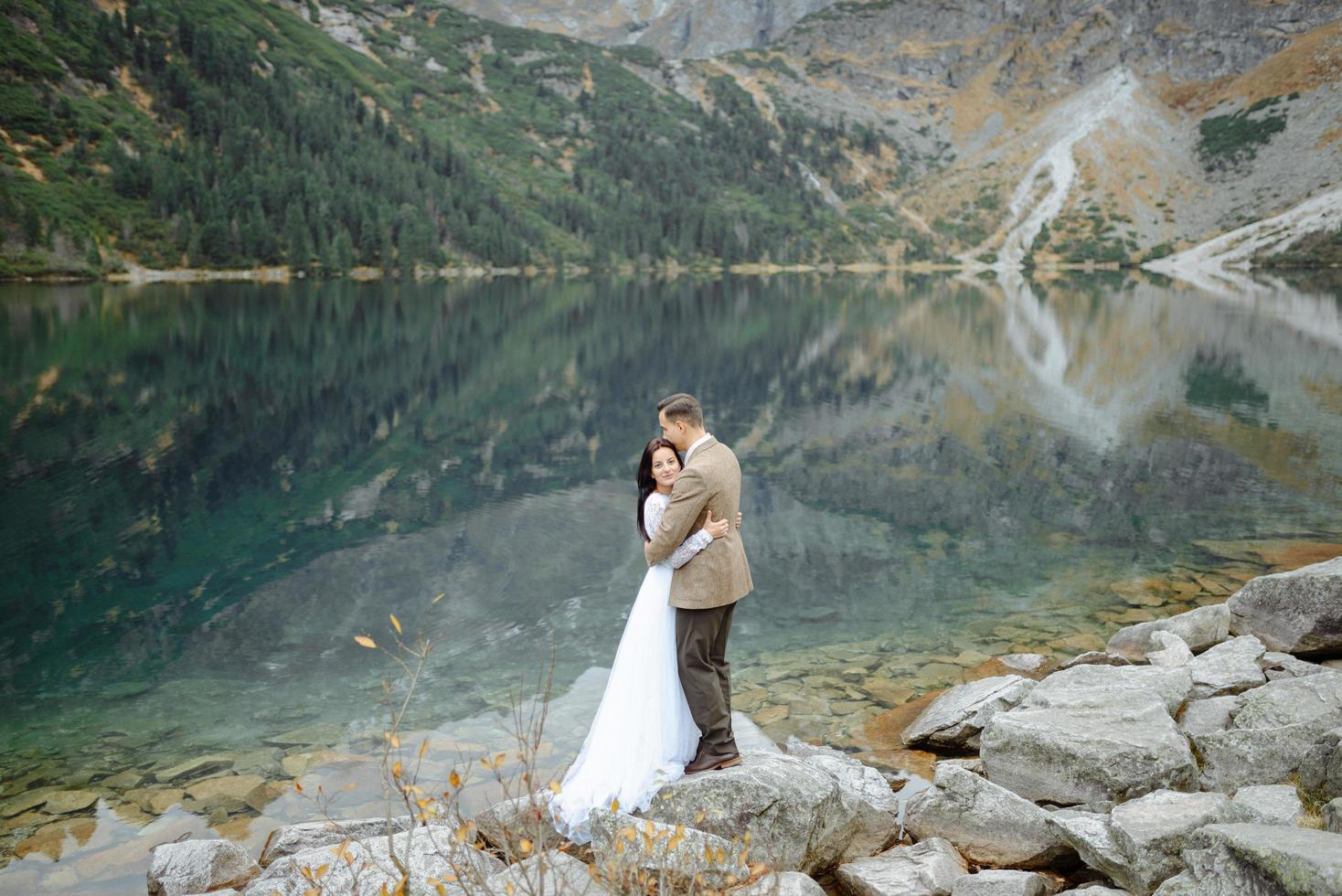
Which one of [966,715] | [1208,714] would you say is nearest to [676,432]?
[966,715]

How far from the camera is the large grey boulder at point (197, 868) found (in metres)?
7.60

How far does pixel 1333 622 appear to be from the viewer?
1108 centimetres

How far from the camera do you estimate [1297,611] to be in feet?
37.7

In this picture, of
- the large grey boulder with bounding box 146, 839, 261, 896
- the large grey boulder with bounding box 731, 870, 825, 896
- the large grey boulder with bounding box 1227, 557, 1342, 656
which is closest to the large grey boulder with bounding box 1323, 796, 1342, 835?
the large grey boulder with bounding box 731, 870, 825, 896

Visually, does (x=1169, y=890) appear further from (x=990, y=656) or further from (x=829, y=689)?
(x=990, y=656)

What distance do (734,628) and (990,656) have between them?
3980mm

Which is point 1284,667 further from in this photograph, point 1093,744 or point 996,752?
point 996,752

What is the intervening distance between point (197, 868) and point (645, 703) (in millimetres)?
3952

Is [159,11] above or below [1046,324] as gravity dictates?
above

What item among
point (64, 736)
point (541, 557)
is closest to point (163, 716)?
point (64, 736)

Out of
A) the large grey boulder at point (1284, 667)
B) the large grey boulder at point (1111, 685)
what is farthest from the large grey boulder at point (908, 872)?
the large grey boulder at point (1284, 667)

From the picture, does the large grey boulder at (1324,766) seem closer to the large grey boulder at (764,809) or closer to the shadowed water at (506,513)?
the large grey boulder at (764,809)

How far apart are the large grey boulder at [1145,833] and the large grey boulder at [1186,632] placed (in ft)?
18.4

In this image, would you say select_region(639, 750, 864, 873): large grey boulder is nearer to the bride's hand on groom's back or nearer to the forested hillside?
the bride's hand on groom's back
